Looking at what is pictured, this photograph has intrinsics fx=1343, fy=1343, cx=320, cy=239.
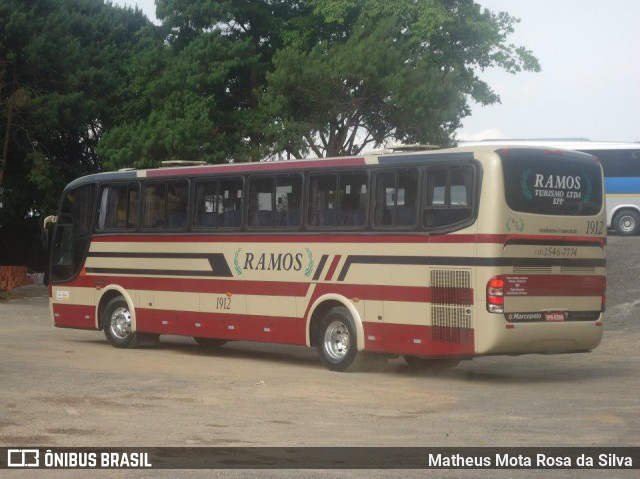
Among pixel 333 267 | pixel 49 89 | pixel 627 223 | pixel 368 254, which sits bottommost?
pixel 333 267

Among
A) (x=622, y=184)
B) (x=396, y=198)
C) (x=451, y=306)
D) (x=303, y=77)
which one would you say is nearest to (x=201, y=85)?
(x=303, y=77)

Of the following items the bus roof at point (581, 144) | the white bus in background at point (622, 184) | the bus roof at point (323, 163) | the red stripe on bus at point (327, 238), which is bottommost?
the red stripe on bus at point (327, 238)

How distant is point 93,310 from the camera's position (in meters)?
24.1

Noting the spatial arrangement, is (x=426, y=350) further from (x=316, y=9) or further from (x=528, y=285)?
(x=316, y=9)

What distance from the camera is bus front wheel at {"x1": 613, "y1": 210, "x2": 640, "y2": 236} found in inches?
1709

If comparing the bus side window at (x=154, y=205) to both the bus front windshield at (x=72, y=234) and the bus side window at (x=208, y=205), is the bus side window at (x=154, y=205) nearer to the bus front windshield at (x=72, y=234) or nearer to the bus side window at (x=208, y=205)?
the bus side window at (x=208, y=205)

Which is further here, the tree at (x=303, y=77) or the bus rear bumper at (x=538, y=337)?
the tree at (x=303, y=77)

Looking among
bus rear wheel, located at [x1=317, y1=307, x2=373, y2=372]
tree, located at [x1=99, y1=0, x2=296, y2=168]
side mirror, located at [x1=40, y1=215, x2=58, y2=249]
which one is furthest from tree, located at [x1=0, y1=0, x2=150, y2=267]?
bus rear wheel, located at [x1=317, y1=307, x2=373, y2=372]

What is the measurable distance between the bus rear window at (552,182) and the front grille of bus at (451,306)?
1.24 m

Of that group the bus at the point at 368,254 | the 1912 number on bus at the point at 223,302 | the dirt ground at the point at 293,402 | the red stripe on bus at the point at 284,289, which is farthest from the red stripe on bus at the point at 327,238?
the dirt ground at the point at 293,402

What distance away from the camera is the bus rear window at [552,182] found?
17750 millimetres

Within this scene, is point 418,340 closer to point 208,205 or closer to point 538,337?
point 538,337

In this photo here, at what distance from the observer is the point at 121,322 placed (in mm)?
23719

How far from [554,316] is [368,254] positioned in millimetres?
2809
